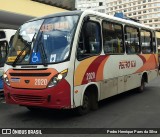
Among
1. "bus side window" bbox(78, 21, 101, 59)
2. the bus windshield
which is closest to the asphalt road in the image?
the bus windshield

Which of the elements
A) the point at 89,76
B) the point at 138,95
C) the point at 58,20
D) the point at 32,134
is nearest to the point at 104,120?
the point at 89,76

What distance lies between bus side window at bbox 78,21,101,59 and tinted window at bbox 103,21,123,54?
1.51 feet

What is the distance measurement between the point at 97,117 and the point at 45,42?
2349 millimetres

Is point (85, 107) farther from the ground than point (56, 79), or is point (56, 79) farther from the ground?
point (56, 79)

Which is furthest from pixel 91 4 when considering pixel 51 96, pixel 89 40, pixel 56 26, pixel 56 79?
pixel 51 96

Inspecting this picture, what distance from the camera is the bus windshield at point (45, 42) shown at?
26.1 ft

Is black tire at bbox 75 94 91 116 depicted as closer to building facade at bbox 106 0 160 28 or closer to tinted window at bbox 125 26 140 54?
tinted window at bbox 125 26 140 54

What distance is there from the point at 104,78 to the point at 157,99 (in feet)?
10.2

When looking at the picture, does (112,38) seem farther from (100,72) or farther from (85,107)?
(85,107)

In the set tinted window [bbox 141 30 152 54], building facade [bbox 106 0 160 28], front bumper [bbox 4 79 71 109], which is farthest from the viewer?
building facade [bbox 106 0 160 28]

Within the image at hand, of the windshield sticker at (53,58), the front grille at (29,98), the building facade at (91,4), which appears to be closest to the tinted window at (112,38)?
the windshield sticker at (53,58)

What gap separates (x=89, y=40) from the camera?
8750mm

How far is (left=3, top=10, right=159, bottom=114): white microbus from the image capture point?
7691mm

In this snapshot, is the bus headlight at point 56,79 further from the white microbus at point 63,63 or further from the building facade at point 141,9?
the building facade at point 141,9
